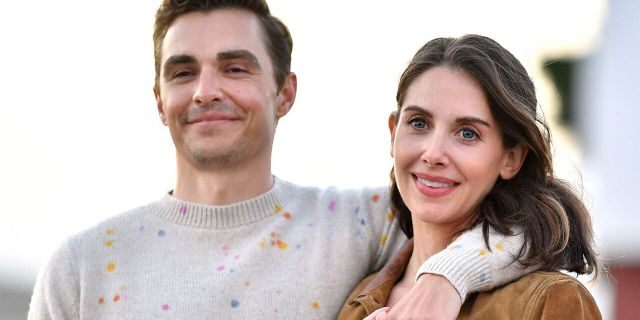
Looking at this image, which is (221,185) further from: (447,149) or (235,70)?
(447,149)

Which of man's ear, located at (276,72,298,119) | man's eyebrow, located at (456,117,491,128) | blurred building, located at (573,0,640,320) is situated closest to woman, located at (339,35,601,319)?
man's eyebrow, located at (456,117,491,128)

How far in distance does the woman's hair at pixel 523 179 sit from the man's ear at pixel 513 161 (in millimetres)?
21

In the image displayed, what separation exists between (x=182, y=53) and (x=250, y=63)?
21cm

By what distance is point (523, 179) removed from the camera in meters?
3.19

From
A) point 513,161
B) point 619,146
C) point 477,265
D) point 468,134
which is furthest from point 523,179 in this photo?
point 619,146

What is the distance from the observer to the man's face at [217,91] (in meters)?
3.60

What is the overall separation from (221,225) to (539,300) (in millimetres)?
1148

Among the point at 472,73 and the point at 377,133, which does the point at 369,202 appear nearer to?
the point at 472,73

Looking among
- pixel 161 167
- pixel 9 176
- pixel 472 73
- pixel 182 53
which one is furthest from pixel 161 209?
pixel 9 176

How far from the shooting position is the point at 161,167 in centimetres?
1165

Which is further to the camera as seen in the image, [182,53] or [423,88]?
[182,53]

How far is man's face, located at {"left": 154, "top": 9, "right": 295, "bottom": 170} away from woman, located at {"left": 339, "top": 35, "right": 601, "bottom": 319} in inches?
22.8

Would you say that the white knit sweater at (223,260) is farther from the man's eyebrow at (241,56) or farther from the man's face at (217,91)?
the man's eyebrow at (241,56)

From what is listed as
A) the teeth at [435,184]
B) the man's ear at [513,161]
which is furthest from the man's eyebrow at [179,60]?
the man's ear at [513,161]
